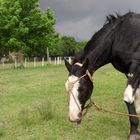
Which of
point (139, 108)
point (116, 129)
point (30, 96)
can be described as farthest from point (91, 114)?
point (30, 96)

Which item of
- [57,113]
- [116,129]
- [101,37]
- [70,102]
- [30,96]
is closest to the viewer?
[70,102]

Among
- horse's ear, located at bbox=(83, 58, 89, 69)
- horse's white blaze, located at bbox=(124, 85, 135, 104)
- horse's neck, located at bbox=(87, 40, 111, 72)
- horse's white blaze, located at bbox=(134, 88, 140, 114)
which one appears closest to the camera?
horse's ear, located at bbox=(83, 58, 89, 69)

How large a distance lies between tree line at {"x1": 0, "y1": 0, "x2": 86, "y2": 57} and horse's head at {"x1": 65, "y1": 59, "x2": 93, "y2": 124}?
32654 mm

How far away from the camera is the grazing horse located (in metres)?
5.88

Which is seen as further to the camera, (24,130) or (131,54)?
(24,130)

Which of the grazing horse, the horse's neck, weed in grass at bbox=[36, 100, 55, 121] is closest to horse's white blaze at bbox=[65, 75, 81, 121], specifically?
the grazing horse

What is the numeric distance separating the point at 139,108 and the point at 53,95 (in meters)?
6.21

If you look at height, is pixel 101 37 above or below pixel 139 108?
above

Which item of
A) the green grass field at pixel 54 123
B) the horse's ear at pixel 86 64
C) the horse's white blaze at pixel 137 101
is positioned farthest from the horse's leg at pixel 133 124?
the horse's ear at pixel 86 64

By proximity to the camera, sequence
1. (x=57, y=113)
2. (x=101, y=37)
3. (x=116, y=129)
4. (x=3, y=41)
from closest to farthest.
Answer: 1. (x=101, y=37)
2. (x=116, y=129)
3. (x=57, y=113)
4. (x=3, y=41)

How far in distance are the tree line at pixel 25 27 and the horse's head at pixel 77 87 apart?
32.7 m

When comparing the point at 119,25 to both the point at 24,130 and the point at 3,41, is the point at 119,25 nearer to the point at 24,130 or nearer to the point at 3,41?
the point at 24,130

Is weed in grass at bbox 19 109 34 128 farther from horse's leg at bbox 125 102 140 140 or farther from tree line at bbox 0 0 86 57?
tree line at bbox 0 0 86 57

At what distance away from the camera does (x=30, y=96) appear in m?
12.6
